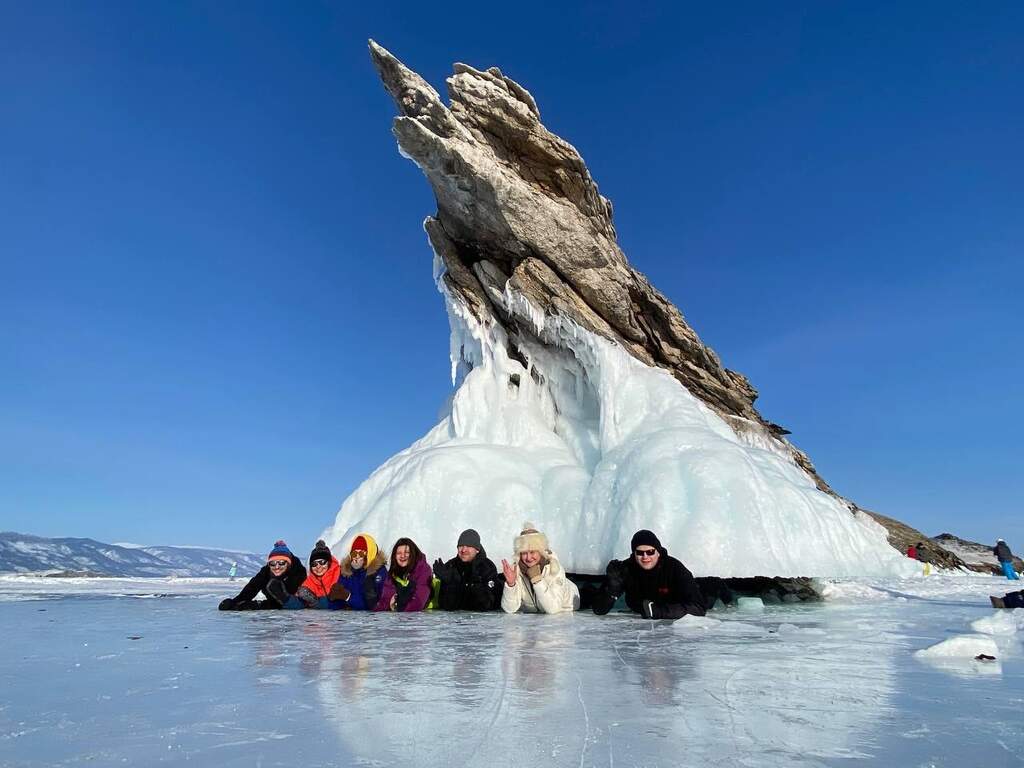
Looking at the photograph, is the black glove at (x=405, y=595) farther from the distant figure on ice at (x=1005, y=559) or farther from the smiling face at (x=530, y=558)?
the distant figure on ice at (x=1005, y=559)

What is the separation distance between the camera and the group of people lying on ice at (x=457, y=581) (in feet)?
22.6

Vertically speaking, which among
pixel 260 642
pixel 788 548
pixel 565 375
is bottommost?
pixel 260 642

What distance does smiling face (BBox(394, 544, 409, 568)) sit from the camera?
7938 millimetres

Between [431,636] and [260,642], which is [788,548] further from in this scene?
[260,642]

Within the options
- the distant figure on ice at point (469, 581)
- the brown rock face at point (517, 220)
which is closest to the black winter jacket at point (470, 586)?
the distant figure on ice at point (469, 581)

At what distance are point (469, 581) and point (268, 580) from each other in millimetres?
2728

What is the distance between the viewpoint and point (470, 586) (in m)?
8.02

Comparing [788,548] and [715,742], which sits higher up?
[788,548]

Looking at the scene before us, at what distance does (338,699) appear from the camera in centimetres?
261

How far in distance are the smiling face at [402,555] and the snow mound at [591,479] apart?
8.32 ft

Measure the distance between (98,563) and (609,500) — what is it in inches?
3490

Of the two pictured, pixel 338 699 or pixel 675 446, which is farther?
pixel 675 446

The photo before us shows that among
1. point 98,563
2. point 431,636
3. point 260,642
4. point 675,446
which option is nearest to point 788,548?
point 675,446

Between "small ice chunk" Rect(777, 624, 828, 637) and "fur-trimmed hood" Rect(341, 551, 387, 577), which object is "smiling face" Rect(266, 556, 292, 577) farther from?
"small ice chunk" Rect(777, 624, 828, 637)
